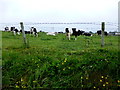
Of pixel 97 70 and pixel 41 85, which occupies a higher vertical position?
pixel 97 70

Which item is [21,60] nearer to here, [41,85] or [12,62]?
[12,62]

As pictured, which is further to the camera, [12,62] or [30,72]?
[12,62]

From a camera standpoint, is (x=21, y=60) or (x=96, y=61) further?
(x=21, y=60)

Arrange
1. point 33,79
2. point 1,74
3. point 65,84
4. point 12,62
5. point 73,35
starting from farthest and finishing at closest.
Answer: point 73,35, point 12,62, point 1,74, point 33,79, point 65,84

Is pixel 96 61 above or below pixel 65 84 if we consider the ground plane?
above

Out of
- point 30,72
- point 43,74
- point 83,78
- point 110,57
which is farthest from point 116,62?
point 30,72

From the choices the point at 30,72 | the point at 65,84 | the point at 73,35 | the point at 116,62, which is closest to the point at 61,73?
the point at 65,84

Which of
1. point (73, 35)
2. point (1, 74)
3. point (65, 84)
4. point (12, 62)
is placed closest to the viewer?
point (65, 84)

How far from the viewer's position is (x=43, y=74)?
803 centimetres

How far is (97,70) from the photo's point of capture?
770 centimetres

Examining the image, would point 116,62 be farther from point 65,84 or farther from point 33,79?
point 33,79

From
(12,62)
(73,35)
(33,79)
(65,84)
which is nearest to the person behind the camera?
(65,84)

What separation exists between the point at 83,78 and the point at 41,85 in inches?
57.4

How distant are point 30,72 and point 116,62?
10.4 feet
